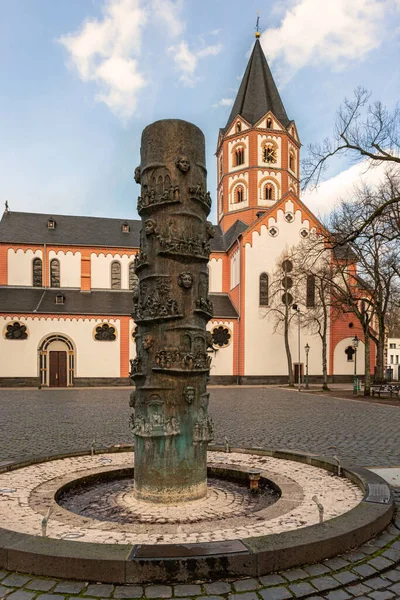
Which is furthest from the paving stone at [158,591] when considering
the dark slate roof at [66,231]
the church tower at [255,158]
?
the church tower at [255,158]

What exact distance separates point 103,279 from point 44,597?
36.2 metres

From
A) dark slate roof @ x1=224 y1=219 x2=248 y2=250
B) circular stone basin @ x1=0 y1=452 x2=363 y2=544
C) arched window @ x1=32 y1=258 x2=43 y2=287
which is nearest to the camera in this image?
circular stone basin @ x1=0 y1=452 x2=363 y2=544

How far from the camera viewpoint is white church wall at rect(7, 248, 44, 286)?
37219mm

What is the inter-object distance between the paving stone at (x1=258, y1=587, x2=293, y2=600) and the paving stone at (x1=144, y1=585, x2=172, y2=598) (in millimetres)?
670

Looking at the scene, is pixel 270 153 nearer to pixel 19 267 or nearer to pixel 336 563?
pixel 19 267

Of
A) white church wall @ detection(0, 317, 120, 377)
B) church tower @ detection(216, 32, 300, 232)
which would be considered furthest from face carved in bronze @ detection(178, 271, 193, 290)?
church tower @ detection(216, 32, 300, 232)

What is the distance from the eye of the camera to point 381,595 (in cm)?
358

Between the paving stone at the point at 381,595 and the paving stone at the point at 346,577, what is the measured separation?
0.21m

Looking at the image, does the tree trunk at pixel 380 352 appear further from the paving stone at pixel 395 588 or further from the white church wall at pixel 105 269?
the paving stone at pixel 395 588

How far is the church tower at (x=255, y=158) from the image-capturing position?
41.8 m

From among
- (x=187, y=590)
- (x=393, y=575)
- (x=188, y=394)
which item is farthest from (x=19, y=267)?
(x=393, y=575)

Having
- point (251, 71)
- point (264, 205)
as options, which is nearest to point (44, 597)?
point (264, 205)

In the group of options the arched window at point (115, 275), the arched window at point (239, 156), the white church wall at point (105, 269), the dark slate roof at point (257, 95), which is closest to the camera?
the white church wall at point (105, 269)

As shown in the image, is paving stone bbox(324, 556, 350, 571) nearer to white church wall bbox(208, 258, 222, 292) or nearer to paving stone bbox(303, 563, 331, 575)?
paving stone bbox(303, 563, 331, 575)
